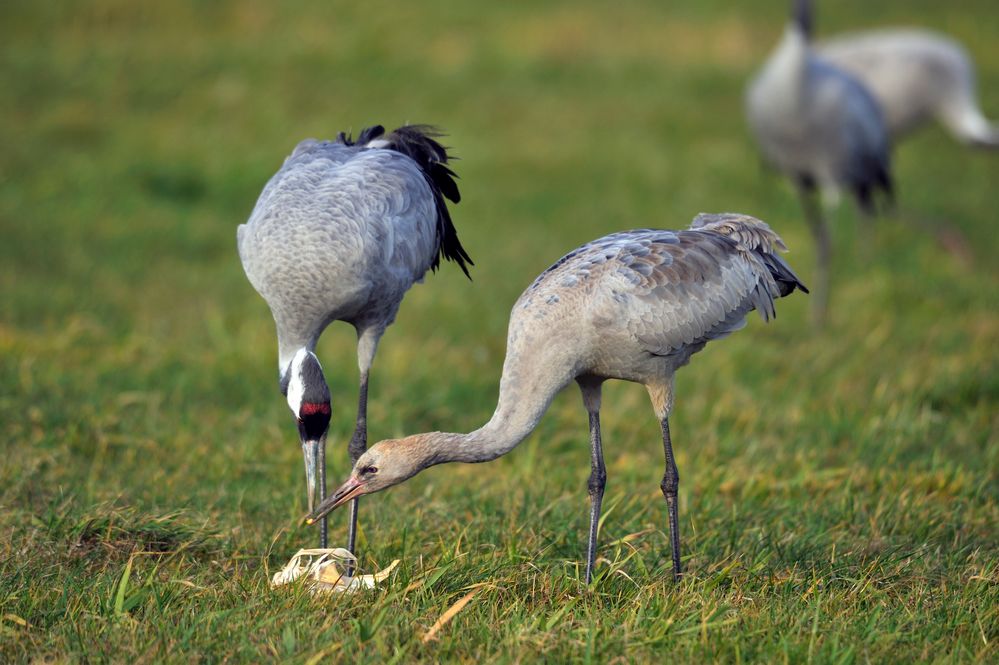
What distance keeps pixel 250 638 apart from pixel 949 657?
1.97 meters

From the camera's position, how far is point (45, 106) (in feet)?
39.2

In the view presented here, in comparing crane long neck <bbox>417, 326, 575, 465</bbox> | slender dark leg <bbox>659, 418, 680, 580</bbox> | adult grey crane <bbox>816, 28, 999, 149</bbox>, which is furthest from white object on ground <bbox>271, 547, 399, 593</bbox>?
adult grey crane <bbox>816, 28, 999, 149</bbox>

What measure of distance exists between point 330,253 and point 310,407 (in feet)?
2.00

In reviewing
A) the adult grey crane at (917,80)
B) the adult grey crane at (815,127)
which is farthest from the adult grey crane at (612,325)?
the adult grey crane at (917,80)

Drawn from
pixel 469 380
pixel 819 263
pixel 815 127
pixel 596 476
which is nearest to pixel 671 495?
pixel 596 476

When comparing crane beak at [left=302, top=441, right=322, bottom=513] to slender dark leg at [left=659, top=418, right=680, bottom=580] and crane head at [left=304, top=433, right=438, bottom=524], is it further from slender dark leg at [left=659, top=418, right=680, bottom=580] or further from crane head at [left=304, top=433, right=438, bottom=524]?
slender dark leg at [left=659, top=418, right=680, bottom=580]

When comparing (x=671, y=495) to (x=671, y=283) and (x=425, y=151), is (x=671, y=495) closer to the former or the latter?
(x=671, y=283)

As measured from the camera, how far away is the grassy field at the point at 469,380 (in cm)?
379

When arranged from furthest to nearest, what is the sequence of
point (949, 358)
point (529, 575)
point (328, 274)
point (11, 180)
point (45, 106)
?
1. point (45, 106)
2. point (11, 180)
3. point (949, 358)
4. point (328, 274)
5. point (529, 575)

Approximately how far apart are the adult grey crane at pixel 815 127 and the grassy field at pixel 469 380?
664mm

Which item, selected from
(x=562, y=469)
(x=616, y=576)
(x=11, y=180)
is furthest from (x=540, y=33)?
(x=616, y=576)

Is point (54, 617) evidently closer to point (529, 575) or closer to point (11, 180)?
point (529, 575)

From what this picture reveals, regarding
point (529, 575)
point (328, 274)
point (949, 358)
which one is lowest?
point (949, 358)

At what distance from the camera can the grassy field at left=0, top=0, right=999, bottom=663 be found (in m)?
3.79
